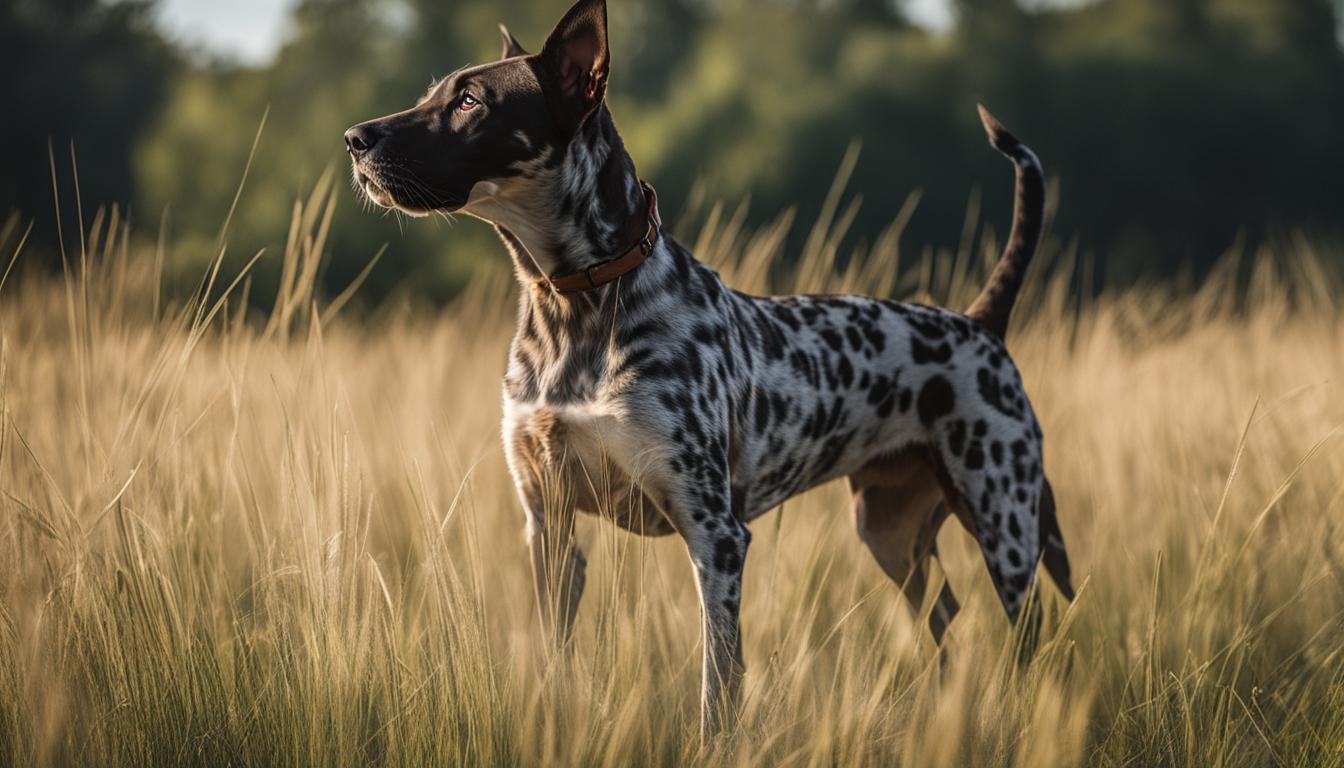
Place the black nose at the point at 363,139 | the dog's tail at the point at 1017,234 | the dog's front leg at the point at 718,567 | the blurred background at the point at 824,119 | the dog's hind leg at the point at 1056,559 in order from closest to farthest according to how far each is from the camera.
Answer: the black nose at the point at 363,139
the dog's front leg at the point at 718,567
the dog's hind leg at the point at 1056,559
the dog's tail at the point at 1017,234
the blurred background at the point at 824,119

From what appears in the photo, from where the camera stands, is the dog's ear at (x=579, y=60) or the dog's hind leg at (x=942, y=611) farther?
the dog's hind leg at (x=942, y=611)

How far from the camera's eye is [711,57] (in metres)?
23.4

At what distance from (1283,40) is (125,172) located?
22.4 metres

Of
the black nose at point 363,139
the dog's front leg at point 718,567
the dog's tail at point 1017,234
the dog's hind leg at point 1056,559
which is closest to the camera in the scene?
the black nose at point 363,139

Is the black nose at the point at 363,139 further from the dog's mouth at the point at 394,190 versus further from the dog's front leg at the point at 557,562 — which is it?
the dog's front leg at the point at 557,562

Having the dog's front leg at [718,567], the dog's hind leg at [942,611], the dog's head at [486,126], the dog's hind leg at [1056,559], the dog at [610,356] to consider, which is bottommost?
the dog's hind leg at [942,611]

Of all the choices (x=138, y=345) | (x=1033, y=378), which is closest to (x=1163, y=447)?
(x=1033, y=378)

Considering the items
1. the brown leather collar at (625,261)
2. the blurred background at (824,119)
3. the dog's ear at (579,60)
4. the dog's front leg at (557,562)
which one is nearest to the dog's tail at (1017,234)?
the brown leather collar at (625,261)

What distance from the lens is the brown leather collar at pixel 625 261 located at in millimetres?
3254

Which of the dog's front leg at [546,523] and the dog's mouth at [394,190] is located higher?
the dog's mouth at [394,190]

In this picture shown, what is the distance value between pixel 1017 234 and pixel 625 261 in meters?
1.55

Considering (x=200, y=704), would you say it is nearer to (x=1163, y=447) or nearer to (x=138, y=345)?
(x=138, y=345)

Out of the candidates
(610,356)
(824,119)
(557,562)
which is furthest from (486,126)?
(824,119)

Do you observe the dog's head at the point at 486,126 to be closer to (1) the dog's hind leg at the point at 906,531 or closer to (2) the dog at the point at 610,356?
(2) the dog at the point at 610,356
